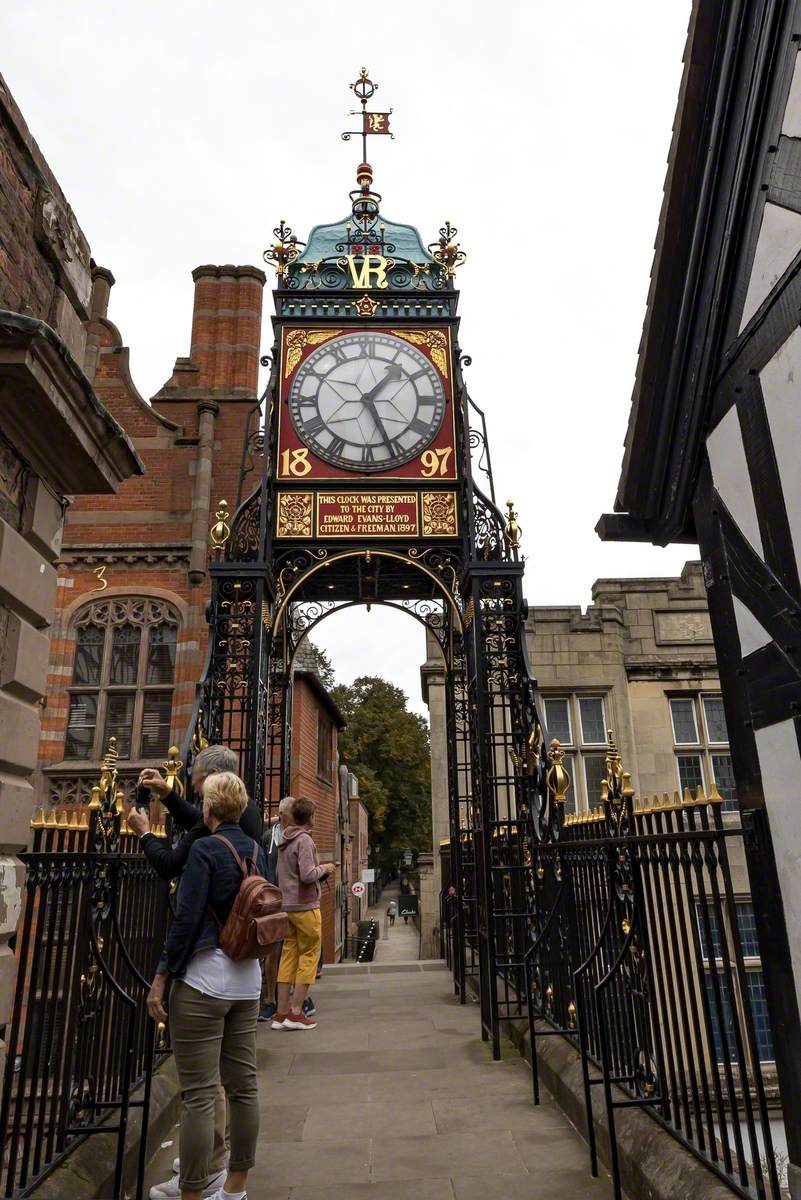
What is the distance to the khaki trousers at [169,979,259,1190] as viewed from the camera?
341 centimetres

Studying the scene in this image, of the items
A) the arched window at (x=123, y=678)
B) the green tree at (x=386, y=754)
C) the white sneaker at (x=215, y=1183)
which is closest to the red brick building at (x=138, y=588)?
the arched window at (x=123, y=678)

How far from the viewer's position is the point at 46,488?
4270 millimetres

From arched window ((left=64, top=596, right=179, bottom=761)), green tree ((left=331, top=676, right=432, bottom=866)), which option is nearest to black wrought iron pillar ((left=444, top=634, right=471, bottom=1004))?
arched window ((left=64, top=596, right=179, bottom=761))

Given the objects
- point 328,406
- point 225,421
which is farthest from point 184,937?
point 225,421

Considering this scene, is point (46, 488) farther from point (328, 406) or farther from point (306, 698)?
point (306, 698)

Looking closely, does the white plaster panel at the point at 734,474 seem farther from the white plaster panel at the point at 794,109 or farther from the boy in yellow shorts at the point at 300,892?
the boy in yellow shorts at the point at 300,892

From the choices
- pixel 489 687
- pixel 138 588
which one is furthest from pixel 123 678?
pixel 489 687

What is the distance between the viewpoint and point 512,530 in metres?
8.41

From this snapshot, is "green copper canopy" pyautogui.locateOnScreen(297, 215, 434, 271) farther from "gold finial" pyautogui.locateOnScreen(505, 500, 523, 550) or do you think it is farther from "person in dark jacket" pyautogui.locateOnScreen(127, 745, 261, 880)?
"person in dark jacket" pyautogui.locateOnScreen(127, 745, 261, 880)

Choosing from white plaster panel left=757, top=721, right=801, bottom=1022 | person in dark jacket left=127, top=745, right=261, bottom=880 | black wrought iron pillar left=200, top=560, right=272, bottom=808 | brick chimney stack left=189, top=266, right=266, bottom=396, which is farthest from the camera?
brick chimney stack left=189, top=266, right=266, bottom=396

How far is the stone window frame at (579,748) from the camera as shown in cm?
1406

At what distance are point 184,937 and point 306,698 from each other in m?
16.1

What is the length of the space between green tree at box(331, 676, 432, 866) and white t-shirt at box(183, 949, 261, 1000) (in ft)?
139

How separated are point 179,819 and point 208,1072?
1.25m
